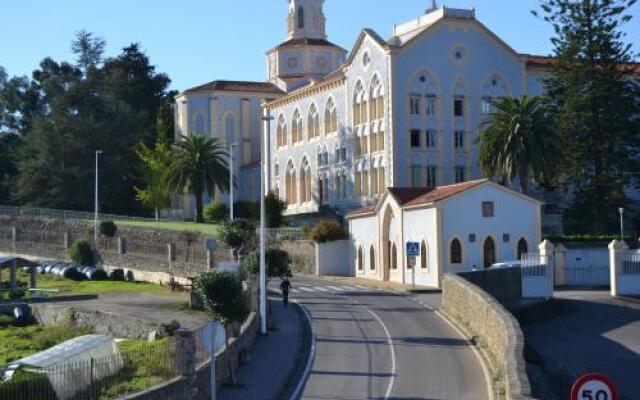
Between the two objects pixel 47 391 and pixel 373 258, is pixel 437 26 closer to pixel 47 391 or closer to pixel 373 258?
pixel 373 258

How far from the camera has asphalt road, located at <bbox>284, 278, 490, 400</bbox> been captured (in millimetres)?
26891

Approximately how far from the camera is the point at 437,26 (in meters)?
70.6

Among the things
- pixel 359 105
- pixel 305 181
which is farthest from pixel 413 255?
pixel 305 181

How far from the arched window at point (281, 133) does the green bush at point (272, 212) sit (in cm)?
1335

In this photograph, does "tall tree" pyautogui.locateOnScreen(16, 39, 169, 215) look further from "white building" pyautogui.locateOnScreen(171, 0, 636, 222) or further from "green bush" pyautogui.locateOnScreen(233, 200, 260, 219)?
"white building" pyautogui.locateOnScreen(171, 0, 636, 222)

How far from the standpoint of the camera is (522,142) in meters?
60.8

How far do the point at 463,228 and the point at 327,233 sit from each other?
11387mm

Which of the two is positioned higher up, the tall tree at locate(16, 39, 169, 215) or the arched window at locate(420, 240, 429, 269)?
the tall tree at locate(16, 39, 169, 215)

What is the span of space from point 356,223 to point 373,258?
344cm

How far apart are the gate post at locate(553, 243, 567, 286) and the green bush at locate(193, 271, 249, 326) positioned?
27.5 metres

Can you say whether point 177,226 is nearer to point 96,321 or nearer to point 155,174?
point 155,174

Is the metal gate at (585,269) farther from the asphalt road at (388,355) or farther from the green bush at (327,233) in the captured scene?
the green bush at (327,233)

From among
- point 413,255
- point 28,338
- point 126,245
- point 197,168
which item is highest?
point 197,168

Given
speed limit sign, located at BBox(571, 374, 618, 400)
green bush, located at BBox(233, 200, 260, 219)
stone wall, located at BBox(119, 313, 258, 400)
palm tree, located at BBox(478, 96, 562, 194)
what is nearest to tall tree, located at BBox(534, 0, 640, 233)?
palm tree, located at BBox(478, 96, 562, 194)
